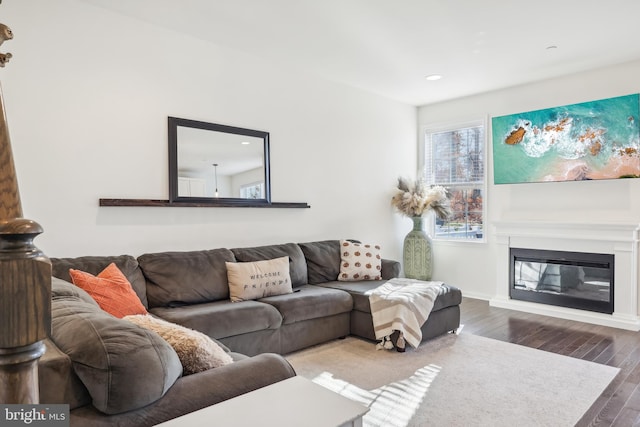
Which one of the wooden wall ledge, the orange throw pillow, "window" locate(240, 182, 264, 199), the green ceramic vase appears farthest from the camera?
the green ceramic vase

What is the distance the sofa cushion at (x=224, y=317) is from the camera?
108 inches

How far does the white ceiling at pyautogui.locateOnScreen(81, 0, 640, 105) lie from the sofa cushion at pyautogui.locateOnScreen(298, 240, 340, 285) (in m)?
1.96

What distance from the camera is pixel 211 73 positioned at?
3.73 m

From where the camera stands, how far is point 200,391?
1.24 meters

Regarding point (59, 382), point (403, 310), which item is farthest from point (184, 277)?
point (59, 382)

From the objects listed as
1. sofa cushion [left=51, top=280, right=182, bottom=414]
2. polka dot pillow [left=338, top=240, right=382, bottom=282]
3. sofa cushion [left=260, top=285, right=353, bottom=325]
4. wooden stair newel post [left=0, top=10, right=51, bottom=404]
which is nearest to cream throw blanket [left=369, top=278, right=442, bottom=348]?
sofa cushion [left=260, top=285, right=353, bottom=325]

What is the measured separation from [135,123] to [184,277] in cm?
132

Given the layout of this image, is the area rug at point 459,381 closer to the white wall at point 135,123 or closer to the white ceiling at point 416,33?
the white wall at point 135,123

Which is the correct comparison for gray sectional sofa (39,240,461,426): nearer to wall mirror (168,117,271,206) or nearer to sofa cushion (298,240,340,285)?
sofa cushion (298,240,340,285)

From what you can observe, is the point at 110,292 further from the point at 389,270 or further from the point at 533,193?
the point at 533,193

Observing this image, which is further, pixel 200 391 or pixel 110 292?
pixel 110 292

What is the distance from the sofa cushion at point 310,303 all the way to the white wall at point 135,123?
2.85 feet

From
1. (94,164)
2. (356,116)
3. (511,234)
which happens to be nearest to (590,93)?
(511,234)

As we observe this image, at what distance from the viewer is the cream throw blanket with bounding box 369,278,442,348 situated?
3.31 m
